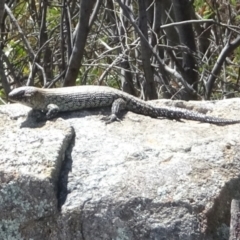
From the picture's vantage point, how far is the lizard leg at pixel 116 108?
5.22m

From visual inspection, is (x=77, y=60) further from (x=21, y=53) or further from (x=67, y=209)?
(x=67, y=209)

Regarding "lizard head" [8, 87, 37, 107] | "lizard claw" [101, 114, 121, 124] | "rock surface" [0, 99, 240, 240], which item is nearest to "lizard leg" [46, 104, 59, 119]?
"lizard head" [8, 87, 37, 107]

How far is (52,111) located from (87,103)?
28 centimetres

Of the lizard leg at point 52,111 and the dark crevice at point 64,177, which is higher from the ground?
the lizard leg at point 52,111

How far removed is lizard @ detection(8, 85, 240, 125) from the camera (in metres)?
5.39

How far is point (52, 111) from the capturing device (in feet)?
17.5

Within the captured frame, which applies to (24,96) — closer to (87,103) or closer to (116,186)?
(87,103)

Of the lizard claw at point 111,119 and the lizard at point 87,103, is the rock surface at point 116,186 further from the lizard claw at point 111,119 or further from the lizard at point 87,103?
the lizard at point 87,103

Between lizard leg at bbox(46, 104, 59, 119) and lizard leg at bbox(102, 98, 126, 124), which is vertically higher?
lizard leg at bbox(46, 104, 59, 119)

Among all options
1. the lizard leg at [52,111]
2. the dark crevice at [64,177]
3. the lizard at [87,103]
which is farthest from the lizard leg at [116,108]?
the dark crevice at [64,177]

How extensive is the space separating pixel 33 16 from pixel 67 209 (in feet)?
20.2

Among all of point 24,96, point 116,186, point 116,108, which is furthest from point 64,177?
point 24,96

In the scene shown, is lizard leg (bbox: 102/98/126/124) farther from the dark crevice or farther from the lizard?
the dark crevice

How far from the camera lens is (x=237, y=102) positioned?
5570 mm
